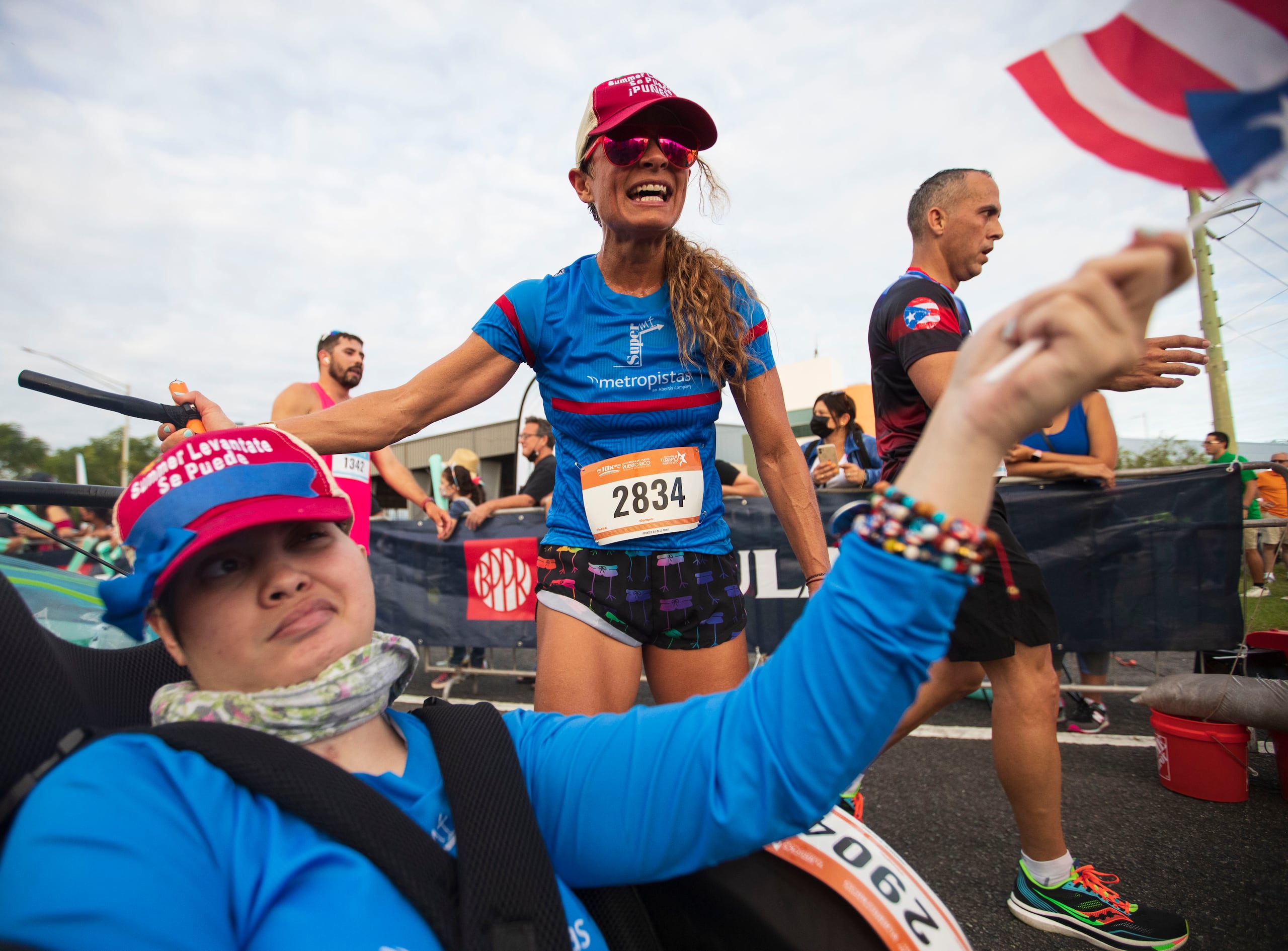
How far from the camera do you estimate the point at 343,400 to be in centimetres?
405

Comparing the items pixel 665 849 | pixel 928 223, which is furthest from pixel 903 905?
pixel 928 223

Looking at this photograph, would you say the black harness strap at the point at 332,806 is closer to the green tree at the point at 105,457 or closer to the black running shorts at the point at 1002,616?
the black running shorts at the point at 1002,616

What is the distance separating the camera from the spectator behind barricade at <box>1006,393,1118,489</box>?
432 centimetres

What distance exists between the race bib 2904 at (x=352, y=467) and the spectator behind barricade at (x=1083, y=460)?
388 cm

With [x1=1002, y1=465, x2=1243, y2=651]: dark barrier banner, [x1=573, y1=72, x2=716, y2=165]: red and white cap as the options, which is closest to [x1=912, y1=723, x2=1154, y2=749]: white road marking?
[x1=1002, y1=465, x2=1243, y2=651]: dark barrier banner

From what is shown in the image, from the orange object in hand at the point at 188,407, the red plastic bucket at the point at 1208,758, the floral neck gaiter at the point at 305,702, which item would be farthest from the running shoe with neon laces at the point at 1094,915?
the orange object in hand at the point at 188,407

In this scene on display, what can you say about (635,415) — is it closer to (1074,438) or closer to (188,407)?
(188,407)

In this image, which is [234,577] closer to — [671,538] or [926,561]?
[926,561]

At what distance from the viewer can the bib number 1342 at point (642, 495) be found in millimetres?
1967

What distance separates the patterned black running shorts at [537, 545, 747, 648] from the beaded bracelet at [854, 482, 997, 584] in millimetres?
1213

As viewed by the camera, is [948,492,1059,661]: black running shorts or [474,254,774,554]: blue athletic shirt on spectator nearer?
[474,254,774,554]: blue athletic shirt on spectator

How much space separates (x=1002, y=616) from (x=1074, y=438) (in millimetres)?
2714

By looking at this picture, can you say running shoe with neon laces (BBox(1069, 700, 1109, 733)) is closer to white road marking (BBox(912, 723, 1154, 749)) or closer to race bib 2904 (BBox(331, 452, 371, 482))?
white road marking (BBox(912, 723, 1154, 749))

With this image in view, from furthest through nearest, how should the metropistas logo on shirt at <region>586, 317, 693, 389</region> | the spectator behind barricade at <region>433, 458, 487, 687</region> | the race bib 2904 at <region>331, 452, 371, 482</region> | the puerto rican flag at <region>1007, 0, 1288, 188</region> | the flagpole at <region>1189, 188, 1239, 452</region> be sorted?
the spectator behind barricade at <region>433, 458, 487, 687</region> < the race bib 2904 at <region>331, 452, 371, 482</region> < the metropistas logo on shirt at <region>586, 317, 693, 389</region> < the flagpole at <region>1189, 188, 1239, 452</region> < the puerto rican flag at <region>1007, 0, 1288, 188</region>
